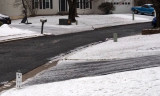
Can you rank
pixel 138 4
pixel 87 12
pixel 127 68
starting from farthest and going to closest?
pixel 138 4, pixel 87 12, pixel 127 68

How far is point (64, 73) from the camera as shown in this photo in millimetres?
11586

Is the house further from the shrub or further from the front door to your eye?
the shrub

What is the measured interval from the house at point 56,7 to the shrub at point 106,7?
1.08 meters

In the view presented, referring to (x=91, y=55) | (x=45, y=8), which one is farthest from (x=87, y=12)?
(x=91, y=55)

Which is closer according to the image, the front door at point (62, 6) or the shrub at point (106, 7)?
the front door at point (62, 6)

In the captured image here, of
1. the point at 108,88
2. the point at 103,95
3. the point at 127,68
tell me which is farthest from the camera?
the point at 127,68

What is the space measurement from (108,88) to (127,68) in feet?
9.54

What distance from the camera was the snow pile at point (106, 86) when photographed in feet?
25.8

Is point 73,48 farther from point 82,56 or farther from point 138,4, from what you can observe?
point 138,4

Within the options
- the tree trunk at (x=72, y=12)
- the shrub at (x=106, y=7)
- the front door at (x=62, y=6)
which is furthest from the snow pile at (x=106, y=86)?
the shrub at (x=106, y=7)

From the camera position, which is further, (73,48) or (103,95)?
(73,48)

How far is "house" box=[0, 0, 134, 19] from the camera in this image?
44312 millimetres

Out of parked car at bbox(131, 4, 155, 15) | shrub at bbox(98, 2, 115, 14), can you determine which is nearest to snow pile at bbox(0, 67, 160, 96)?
shrub at bbox(98, 2, 115, 14)

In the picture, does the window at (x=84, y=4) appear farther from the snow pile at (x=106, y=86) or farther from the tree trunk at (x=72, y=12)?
the snow pile at (x=106, y=86)
